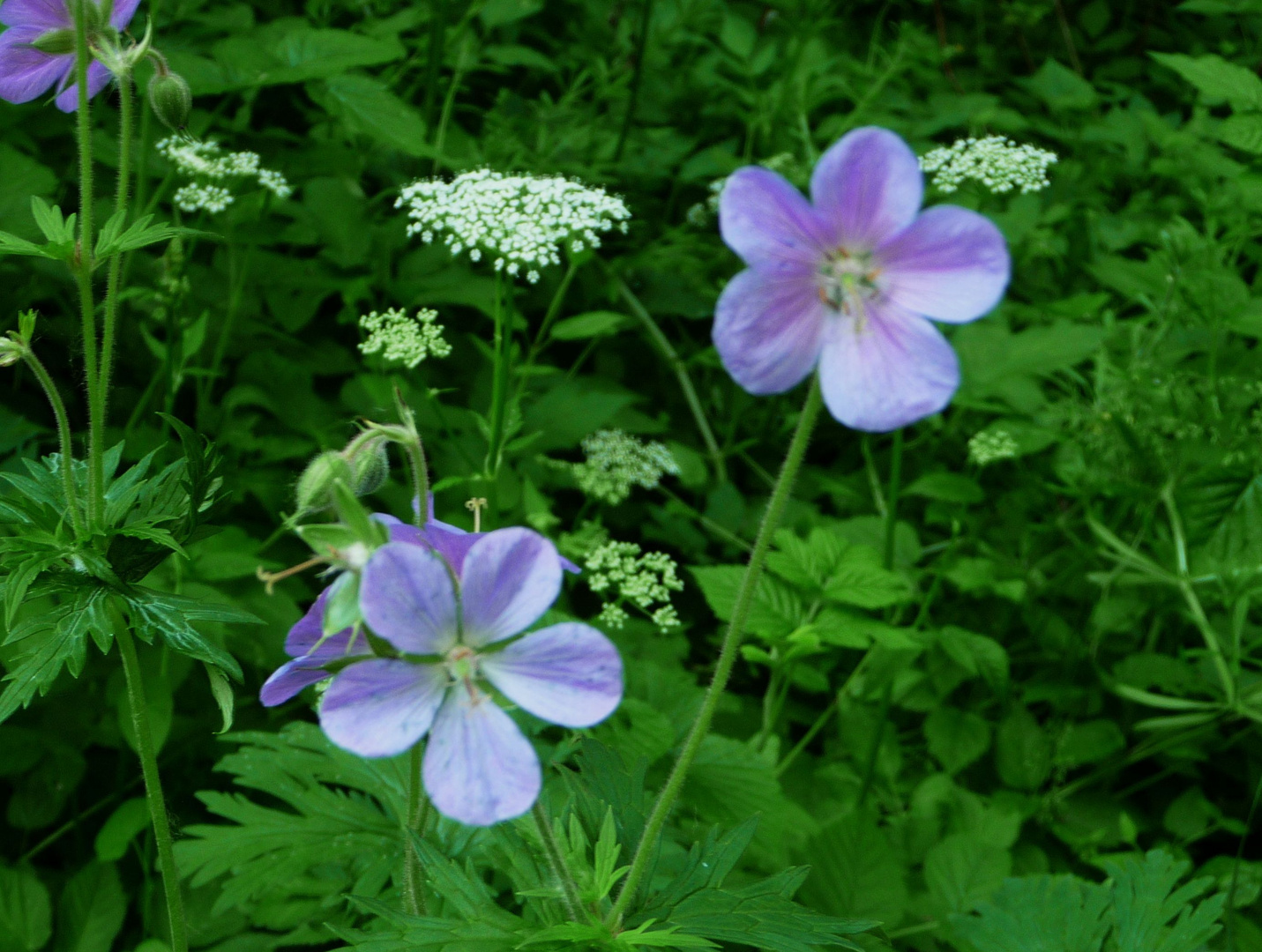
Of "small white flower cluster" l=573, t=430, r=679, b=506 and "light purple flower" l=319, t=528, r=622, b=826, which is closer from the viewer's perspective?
"light purple flower" l=319, t=528, r=622, b=826

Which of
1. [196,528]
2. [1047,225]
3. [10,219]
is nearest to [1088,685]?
[1047,225]

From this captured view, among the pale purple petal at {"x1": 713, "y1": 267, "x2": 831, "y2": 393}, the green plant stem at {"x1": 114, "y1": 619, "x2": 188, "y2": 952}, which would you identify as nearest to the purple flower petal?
the pale purple petal at {"x1": 713, "y1": 267, "x2": 831, "y2": 393}

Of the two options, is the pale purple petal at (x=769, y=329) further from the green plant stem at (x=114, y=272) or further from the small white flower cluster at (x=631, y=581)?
the small white flower cluster at (x=631, y=581)

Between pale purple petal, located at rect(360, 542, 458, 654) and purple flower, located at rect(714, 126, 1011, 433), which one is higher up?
purple flower, located at rect(714, 126, 1011, 433)

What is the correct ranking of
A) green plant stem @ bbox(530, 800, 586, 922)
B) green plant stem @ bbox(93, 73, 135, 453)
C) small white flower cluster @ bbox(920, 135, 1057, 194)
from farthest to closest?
small white flower cluster @ bbox(920, 135, 1057, 194)
green plant stem @ bbox(93, 73, 135, 453)
green plant stem @ bbox(530, 800, 586, 922)

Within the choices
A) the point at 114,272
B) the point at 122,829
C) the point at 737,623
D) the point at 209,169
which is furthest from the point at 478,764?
the point at 209,169

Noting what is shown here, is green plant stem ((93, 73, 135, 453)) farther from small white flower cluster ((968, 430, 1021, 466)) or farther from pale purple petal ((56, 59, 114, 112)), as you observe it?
small white flower cluster ((968, 430, 1021, 466))

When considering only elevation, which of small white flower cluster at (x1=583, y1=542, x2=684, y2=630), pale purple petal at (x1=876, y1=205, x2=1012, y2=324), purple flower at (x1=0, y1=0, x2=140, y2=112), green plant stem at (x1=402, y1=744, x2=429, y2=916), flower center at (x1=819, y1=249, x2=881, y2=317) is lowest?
small white flower cluster at (x1=583, y1=542, x2=684, y2=630)

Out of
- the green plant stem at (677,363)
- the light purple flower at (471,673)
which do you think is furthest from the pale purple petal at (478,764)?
the green plant stem at (677,363)
